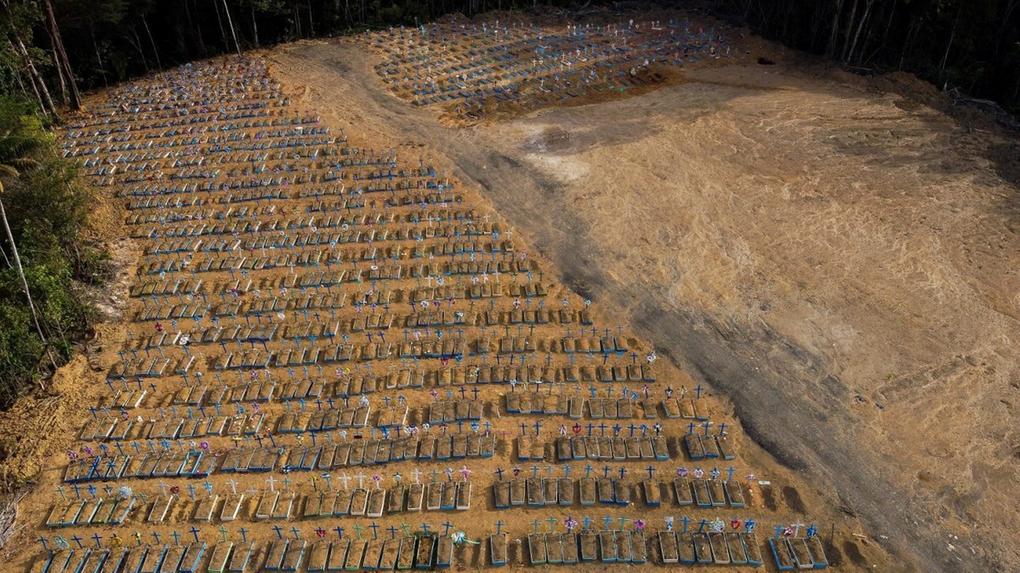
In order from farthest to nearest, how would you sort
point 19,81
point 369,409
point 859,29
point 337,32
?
point 337,32 < point 859,29 < point 19,81 < point 369,409

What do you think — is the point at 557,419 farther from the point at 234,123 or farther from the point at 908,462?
the point at 234,123

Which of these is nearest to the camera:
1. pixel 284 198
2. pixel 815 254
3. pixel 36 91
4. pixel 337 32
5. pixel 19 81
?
pixel 815 254

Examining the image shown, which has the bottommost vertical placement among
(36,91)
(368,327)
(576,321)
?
(368,327)

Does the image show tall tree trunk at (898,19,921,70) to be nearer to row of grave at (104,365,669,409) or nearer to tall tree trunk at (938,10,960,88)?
tall tree trunk at (938,10,960,88)

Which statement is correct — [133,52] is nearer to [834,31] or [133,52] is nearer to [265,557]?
[265,557]

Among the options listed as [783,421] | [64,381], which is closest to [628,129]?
[783,421]

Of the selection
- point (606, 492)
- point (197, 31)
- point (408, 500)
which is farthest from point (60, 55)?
point (606, 492)
